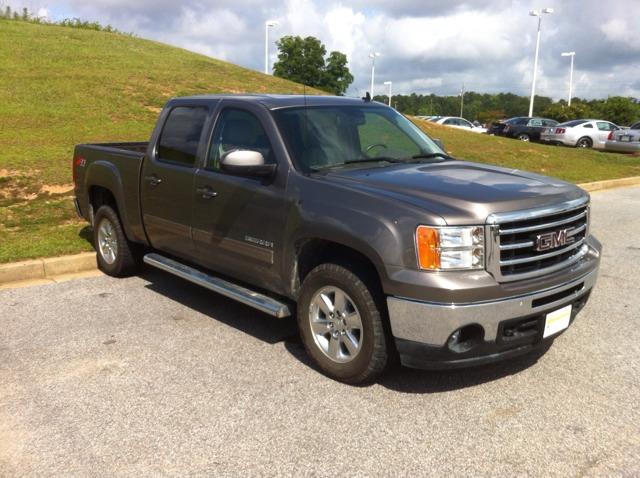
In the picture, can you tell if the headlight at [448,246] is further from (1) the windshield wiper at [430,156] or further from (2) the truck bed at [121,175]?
(2) the truck bed at [121,175]

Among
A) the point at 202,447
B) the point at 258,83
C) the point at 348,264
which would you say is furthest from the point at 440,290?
the point at 258,83

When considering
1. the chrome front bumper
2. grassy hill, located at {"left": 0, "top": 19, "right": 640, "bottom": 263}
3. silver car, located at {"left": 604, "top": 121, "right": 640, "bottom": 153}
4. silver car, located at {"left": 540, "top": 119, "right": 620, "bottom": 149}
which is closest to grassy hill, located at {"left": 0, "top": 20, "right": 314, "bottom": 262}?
grassy hill, located at {"left": 0, "top": 19, "right": 640, "bottom": 263}

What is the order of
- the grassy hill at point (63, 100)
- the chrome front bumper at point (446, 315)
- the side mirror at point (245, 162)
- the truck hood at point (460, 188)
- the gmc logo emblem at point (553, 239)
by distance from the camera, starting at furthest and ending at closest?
1. the grassy hill at point (63, 100)
2. the side mirror at point (245, 162)
3. the gmc logo emblem at point (553, 239)
4. the truck hood at point (460, 188)
5. the chrome front bumper at point (446, 315)

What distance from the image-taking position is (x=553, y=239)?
3.82 m

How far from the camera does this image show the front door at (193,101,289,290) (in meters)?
4.39

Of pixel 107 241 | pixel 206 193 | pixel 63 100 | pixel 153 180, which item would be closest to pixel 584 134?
pixel 63 100

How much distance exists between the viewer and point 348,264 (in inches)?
155

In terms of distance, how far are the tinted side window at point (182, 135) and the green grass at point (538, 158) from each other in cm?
1210

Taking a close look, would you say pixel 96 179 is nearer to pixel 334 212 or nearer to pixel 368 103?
pixel 368 103

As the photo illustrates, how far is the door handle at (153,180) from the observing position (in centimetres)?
548

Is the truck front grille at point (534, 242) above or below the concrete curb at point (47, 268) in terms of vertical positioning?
above

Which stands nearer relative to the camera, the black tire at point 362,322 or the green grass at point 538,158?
the black tire at point 362,322

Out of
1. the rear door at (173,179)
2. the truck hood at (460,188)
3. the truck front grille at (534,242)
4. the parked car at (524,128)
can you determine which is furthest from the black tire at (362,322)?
the parked car at (524,128)

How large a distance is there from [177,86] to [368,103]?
50.9ft
